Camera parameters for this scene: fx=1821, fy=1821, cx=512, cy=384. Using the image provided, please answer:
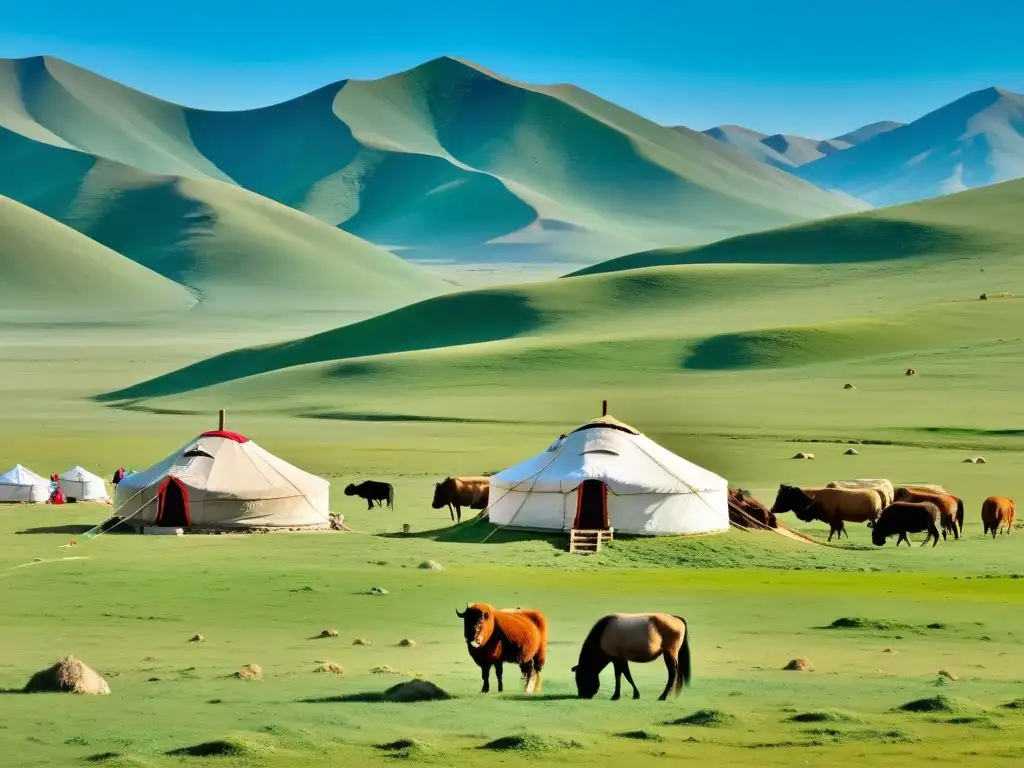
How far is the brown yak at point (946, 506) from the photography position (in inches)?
1282

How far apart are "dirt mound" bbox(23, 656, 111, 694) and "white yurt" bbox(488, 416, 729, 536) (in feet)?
51.1

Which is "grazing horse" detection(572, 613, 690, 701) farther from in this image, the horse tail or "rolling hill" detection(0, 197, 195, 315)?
"rolling hill" detection(0, 197, 195, 315)

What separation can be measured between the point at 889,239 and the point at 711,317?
3321 centimetres

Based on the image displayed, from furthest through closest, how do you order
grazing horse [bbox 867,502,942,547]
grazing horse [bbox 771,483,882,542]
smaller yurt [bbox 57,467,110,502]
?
smaller yurt [bbox 57,467,110,502] → grazing horse [bbox 771,483,882,542] → grazing horse [bbox 867,502,942,547]

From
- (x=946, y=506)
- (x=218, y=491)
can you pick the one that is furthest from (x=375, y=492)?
(x=946, y=506)

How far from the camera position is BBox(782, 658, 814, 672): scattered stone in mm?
17358

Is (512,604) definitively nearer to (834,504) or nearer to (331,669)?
(331,669)

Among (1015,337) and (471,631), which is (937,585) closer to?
(471,631)

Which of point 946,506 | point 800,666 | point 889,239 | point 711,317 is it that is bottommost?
point 800,666

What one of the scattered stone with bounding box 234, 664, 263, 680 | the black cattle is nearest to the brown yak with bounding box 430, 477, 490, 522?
the black cattle

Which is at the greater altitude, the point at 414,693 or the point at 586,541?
the point at 586,541

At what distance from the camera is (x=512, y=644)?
15.3m

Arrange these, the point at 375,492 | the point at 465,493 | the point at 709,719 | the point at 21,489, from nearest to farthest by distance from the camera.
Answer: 1. the point at 709,719
2. the point at 465,493
3. the point at 21,489
4. the point at 375,492

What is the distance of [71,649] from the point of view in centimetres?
1833
